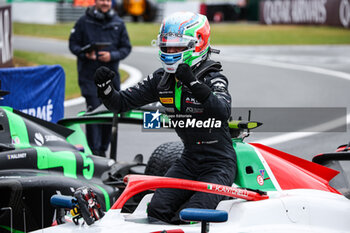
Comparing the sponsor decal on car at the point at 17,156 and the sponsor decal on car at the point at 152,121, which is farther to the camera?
the sponsor decal on car at the point at 17,156

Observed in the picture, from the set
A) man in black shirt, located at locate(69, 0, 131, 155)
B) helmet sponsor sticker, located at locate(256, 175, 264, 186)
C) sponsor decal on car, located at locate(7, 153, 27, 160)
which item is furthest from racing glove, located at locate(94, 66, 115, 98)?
man in black shirt, located at locate(69, 0, 131, 155)

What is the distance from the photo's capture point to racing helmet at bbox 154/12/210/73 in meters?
5.07

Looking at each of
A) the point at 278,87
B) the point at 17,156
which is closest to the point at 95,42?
the point at 17,156

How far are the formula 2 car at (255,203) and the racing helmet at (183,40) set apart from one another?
64 cm

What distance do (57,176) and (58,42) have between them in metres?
19.6

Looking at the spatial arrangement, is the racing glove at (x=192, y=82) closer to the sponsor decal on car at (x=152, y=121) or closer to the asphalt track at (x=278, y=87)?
the sponsor decal on car at (x=152, y=121)

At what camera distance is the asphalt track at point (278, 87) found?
26.5 ft

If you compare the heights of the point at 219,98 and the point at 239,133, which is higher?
the point at 219,98

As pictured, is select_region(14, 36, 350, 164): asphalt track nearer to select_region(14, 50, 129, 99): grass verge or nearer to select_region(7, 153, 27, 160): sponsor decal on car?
select_region(14, 50, 129, 99): grass verge

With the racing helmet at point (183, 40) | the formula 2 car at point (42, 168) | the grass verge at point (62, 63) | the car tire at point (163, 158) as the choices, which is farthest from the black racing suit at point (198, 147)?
the grass verge at point (62, 63)

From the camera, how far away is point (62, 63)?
18062 mm

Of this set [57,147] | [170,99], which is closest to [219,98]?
[170,99]

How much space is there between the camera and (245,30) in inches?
1329

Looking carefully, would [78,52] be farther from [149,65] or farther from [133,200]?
[149,65]
